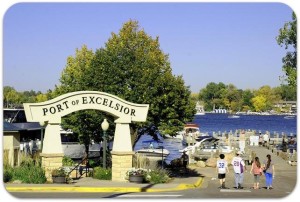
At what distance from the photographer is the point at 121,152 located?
22141 millimetres

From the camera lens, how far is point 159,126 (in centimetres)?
2892

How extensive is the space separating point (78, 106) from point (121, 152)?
243 cm

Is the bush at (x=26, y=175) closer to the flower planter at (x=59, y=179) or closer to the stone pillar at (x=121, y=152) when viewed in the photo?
the flower planter at (x=59, y=179)

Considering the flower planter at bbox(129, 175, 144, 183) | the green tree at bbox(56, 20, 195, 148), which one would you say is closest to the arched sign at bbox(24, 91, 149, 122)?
the flower planter at bbox(129, 175, 144, 183)

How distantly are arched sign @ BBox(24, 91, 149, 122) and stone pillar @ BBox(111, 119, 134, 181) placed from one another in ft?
1.50

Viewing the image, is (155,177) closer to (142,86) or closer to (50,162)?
(50,162)

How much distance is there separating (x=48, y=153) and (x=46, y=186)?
2229mm

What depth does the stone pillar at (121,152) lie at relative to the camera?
2214cm

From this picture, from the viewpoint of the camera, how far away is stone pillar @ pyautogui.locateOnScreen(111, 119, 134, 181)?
72.6 ft

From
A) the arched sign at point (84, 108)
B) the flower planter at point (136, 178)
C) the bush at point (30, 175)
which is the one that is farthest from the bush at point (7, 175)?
the flower planter at point (136, 178)

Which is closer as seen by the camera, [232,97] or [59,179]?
[59,179]

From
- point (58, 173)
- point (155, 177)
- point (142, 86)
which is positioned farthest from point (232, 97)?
point (58, 173)

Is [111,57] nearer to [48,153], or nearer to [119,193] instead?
[48,153]

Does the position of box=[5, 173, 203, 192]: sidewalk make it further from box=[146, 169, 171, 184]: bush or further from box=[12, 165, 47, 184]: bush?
box=[12, 165, 47, 184]: bush
